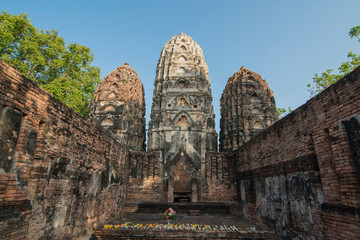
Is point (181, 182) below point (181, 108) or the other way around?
below

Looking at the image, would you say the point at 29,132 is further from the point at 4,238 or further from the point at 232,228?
the point at 232,228

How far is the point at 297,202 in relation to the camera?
277 inches

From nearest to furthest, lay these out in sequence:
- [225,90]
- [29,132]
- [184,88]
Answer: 1. [29,132]
2. [184,88]
3. [225,90]

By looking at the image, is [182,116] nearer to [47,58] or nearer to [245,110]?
[245,110]

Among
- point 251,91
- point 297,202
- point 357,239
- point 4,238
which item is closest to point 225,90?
point 251,91

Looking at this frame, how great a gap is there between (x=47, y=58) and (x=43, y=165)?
49.6 feet

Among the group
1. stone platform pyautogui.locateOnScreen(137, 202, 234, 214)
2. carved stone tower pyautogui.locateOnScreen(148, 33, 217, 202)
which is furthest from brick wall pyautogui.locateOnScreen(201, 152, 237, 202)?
stone platform pyautogui.locateOnScreen(137, 202, 234, 214)

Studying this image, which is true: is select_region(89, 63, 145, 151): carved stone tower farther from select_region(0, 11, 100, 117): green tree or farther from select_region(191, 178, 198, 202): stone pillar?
select_region(191, 178, 198, 202): stone pillar

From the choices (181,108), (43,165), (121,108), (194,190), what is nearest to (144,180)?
(194,190)

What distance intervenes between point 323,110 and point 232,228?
13.9ft

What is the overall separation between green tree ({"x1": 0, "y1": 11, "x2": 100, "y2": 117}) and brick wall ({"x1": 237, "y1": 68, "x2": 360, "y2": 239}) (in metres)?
14.6

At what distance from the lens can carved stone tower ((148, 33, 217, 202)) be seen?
15.9 m

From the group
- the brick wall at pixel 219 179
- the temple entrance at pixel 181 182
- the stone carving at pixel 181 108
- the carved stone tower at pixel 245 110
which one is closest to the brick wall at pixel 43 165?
the temple entrance at pixel 181 182

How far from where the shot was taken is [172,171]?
51.5 feet
